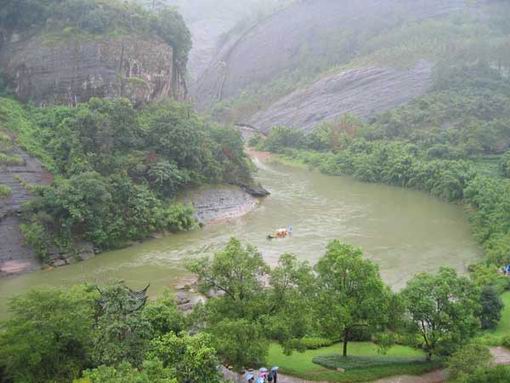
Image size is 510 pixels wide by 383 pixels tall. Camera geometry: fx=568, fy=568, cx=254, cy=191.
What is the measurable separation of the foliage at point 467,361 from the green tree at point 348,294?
2.49 metres

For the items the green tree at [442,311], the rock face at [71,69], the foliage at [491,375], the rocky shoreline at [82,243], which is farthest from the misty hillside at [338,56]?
the foliage at [491,375]

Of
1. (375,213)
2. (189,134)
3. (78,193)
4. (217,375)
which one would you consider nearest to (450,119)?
(375,213)

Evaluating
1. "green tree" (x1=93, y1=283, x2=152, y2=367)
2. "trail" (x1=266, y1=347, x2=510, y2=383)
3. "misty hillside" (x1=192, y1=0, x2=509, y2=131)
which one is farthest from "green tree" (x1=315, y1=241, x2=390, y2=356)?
"misty hillside" (x1=192, y1=0, x2=509, y2=131)

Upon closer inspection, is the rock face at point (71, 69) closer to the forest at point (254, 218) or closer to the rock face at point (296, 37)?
the forest at point (254, 218)

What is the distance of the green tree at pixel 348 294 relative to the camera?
1881 cm

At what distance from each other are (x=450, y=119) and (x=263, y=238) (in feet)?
130

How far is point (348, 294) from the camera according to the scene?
63.9 feet

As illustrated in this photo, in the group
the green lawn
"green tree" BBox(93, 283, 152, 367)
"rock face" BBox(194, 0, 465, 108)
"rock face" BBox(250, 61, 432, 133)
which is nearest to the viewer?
"green tree" BBox(93, 283, 152, 367)

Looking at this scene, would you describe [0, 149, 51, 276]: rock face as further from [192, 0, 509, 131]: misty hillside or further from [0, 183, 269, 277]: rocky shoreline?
[192, 0, 509, 131]: misty hillside

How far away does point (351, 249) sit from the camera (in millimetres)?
19719

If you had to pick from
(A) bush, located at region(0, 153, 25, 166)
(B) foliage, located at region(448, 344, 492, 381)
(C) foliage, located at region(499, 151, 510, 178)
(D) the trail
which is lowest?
(D) the trail

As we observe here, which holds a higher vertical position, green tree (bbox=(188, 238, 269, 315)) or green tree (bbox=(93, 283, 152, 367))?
green tree (bbox=(188, 238, 269, 315))

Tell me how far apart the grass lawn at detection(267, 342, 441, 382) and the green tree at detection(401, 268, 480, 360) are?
830mm

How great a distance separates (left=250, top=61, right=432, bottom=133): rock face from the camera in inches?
3194
